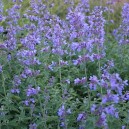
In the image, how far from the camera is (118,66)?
15.2ft

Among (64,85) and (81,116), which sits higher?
(64,85)

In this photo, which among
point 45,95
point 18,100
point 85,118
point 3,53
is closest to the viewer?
point 85,118

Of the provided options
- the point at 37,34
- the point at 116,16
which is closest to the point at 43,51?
the point at 37,34

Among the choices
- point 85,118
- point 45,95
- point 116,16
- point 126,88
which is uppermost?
point 116,16

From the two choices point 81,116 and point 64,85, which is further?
point 64,85

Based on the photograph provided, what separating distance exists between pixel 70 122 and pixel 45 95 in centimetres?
37

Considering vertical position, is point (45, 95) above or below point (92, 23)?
below

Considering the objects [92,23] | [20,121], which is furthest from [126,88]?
[20,121]

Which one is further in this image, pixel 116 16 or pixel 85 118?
pixel 116 16

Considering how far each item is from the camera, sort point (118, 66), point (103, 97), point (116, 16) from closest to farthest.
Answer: point (103, 97) < point (118, 66) < point (116, 16)

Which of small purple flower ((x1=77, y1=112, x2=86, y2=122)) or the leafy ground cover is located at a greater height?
the leafy ground cover

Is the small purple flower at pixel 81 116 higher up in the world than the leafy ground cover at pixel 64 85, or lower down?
lower down

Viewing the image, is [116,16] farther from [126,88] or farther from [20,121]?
[20,121]

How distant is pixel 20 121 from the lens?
3582mm
